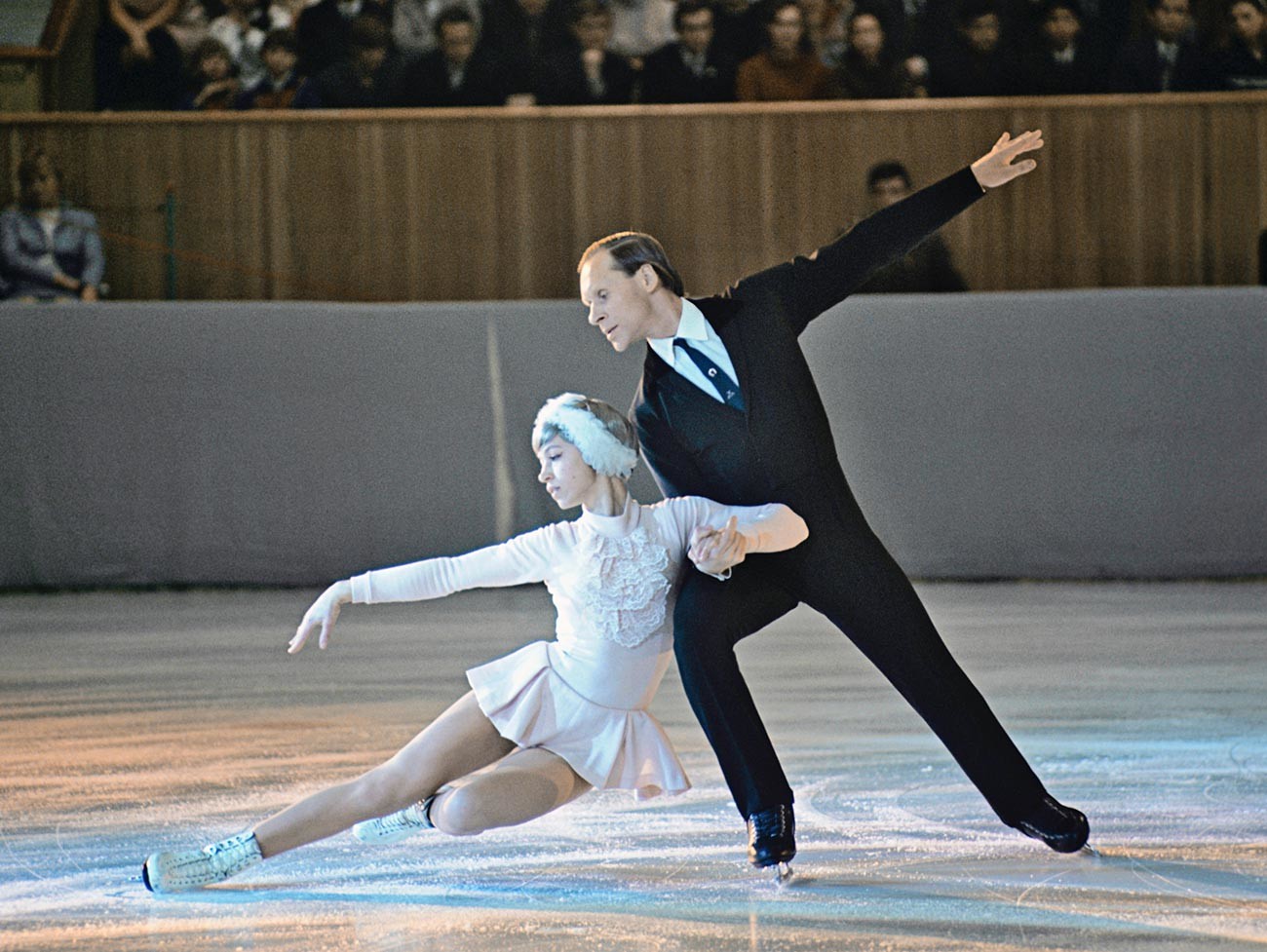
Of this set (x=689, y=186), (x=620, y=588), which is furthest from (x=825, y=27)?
(x=620, y=588)

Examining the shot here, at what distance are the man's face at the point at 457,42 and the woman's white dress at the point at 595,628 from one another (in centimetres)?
549

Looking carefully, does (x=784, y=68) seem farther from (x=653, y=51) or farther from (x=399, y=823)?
(x=399, y=823)

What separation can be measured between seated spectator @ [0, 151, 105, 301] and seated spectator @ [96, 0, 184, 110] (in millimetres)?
607

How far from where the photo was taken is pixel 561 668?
2.92 metres

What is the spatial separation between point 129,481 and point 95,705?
2.65 metres

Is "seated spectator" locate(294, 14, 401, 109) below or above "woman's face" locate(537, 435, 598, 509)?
above

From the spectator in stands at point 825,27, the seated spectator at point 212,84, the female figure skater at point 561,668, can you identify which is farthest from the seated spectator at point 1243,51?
the female figure skater at point 561,668

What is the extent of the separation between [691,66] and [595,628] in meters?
5.55

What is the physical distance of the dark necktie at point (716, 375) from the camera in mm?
3055

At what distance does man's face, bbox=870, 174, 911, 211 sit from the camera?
7.61m

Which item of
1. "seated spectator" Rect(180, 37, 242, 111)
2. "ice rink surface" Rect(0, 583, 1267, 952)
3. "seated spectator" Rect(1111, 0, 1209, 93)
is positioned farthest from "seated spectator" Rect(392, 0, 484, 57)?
"ice rink surface" Rect(0, 583, 1267, 952)

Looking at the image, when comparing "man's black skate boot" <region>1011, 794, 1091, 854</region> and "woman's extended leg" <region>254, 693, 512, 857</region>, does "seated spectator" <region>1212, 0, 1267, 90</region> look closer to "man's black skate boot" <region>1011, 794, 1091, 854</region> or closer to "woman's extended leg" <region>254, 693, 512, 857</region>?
Result: "man's black skate boot" <region>1011, 794, 1091, 854</region>

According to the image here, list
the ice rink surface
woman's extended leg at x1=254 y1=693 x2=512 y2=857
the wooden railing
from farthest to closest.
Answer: the wooden railing < woman's extended leg at x1=254 y1=693 x2=512 y2=857 < the ice rink surface

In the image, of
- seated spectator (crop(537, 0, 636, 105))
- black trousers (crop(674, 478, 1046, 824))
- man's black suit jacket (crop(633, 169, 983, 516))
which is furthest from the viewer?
seated spectator (crop(537, 0, 636, 105))
